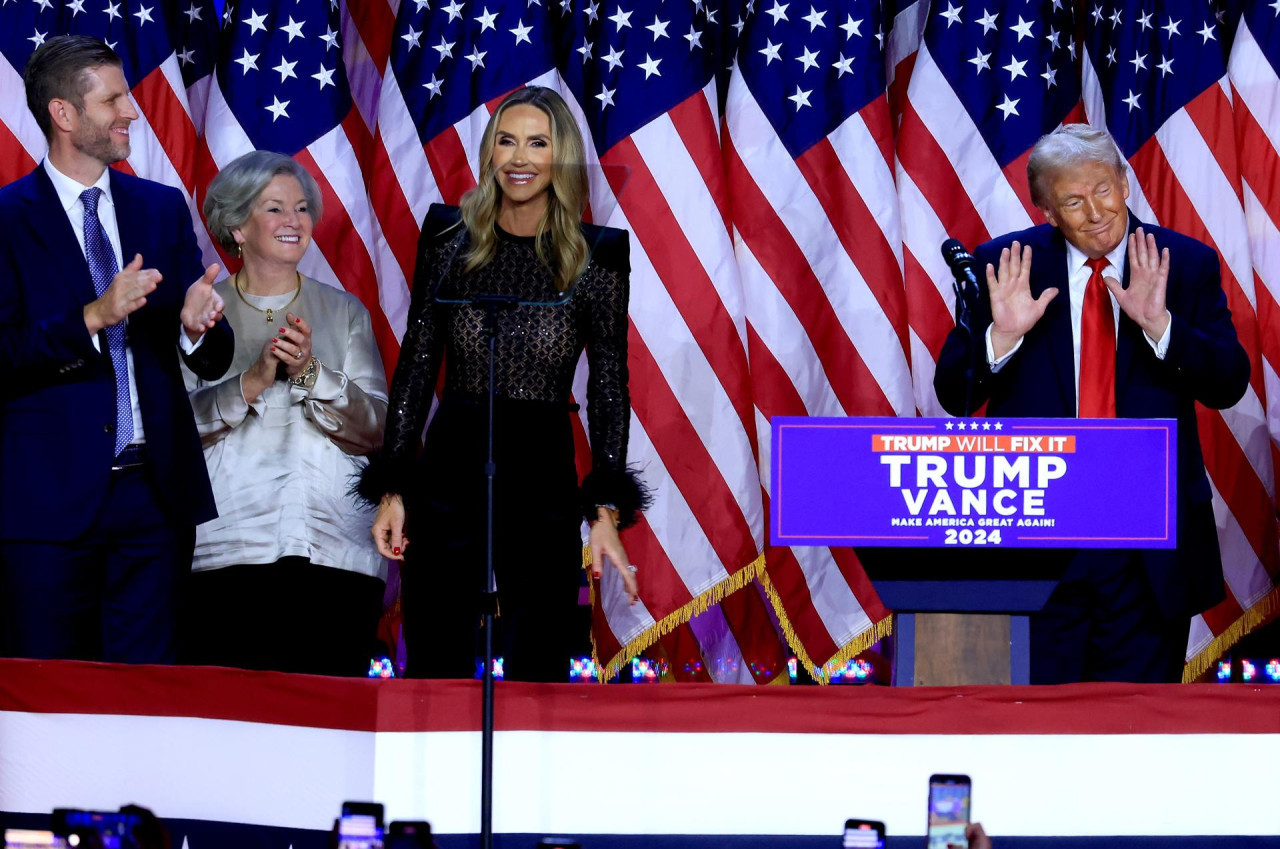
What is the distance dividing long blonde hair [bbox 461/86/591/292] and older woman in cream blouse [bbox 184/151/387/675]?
1.94 feet

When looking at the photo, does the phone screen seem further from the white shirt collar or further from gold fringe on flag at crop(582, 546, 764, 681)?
gold fringe on flag at crop(582, 546, 764, 681)

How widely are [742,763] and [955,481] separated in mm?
596

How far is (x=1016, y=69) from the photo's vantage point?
15.0 feet

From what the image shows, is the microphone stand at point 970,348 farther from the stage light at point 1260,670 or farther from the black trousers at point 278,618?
the stage light at point 1260,670

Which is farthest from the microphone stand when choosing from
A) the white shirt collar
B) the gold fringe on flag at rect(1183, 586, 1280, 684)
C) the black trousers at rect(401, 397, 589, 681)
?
the white shirt collar

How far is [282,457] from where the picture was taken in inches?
149

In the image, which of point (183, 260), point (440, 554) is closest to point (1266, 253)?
point (440, 554)

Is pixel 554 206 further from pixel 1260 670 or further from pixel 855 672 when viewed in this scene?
pixel 1260 670

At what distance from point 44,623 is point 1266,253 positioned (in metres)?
3.40

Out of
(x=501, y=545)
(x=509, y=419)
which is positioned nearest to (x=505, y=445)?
(x=509, y=419)

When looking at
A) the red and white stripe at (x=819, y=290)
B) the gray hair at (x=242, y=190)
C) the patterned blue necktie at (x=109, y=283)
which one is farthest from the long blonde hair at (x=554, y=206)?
the red and white stripe at (x=819, y=290)

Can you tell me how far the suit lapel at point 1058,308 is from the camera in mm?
3527

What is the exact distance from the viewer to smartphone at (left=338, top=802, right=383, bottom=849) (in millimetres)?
2281

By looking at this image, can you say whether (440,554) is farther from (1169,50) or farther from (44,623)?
(1169,50)
